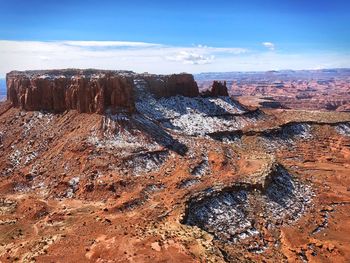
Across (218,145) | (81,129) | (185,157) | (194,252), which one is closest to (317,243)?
(194,252)

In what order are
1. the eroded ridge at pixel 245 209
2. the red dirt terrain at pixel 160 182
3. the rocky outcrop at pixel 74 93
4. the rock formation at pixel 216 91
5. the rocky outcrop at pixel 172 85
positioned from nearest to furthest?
the red dirt terrain at pixel 160 182 → the eroded ridge at pixel 245 209 → the rocky outcrop at pixel 74 93 → the rocky outcrop at pixel 172 85 → the rock formation at pixel 216 91

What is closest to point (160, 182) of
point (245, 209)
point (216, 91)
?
point (245, 209)

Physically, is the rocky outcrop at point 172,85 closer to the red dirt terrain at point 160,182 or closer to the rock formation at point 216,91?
the rock formation at point 216,91

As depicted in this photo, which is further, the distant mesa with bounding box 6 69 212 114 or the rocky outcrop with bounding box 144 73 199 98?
the rocky outcrop with bounding box 144 73 199 98

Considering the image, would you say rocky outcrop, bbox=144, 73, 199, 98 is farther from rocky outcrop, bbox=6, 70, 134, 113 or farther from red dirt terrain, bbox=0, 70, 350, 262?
rocky outcrop, bbox=6, 70, 134, 113

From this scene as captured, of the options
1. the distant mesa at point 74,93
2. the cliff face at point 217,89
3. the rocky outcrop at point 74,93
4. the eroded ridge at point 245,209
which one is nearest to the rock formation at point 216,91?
the cliff face at point 217,89

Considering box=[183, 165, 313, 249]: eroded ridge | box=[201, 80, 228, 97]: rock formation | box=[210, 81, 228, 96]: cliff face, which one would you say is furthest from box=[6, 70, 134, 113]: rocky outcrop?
box=[210, 81, 228, 96]: cliff face
